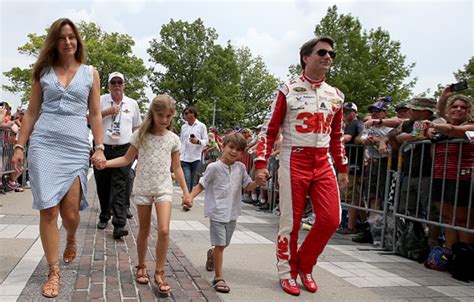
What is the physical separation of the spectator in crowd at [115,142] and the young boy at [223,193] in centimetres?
203

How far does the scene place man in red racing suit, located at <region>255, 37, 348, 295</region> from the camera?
13.1 ft

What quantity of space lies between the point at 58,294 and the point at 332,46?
3028mm

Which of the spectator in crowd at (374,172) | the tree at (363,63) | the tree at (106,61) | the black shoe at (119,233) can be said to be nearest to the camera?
the black shoe at (119,233)

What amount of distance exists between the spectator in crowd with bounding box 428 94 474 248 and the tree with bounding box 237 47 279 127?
166 ft

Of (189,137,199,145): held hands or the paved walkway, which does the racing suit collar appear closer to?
the paved walkway

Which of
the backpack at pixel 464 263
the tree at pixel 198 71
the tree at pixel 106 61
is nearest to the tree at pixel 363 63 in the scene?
the tree at pixel 198 71

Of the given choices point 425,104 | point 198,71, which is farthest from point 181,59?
point 425,104

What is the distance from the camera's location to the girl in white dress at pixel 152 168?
3863mm

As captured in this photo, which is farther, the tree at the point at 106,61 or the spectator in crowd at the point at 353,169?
the tree at the point at 106,61

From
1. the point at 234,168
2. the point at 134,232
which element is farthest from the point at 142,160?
the point at 134,232

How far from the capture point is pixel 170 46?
4903cm

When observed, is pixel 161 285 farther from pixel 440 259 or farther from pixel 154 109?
pixel 440 259

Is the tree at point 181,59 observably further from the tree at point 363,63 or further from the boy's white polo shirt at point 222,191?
the boy's white polo shirt at point 222,191

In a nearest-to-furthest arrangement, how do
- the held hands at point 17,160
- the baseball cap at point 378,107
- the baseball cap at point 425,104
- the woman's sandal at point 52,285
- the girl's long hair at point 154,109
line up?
the woman's sandal at point 52,285, the held hands at point 17,160, the girl's long hair at point 154,109, the baseball cap at point 425,104, the baseball cap at point 378,107
